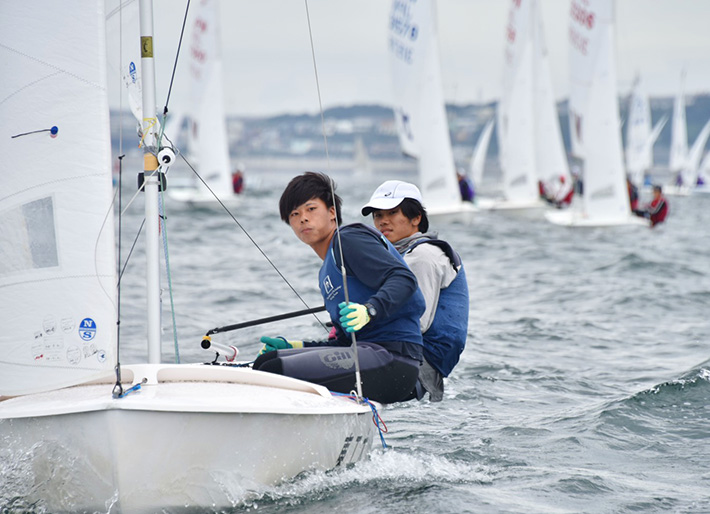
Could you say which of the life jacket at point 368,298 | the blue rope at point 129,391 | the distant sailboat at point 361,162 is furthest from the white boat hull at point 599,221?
the distant sailboat at point 361,162

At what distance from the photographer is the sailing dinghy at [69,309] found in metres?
2.24

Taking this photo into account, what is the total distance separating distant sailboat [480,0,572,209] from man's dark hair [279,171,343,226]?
49.2ft

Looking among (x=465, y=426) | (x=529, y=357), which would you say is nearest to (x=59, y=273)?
(x=465, y=426)

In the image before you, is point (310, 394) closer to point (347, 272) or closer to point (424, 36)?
point (347, 272)

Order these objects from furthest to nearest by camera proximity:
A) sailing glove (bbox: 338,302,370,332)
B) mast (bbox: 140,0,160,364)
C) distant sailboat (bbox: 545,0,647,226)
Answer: distant sailboat (bbox: 545,0,647,226) < mast (bbox: 140,0,160,364) < sailing glove (bbox: 338,302,370,332)

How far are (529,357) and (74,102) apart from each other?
11.1ft

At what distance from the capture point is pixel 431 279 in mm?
2879

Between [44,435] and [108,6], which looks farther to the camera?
[108,6]

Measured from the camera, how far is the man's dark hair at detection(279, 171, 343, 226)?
2.68 meters

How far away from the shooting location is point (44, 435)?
7.38ft

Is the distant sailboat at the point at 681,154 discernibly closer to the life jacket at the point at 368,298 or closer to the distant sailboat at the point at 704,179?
the distant sailboat at the point at 704,179

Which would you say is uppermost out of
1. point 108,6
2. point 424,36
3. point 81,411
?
point 424,36

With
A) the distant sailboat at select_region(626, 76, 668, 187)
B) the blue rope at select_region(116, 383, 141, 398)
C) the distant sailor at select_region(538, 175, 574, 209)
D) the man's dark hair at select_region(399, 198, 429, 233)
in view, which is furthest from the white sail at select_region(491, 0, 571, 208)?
the blue rope at select_region(116, 383, 141, 398)

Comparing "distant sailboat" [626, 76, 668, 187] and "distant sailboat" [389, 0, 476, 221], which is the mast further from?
"distant sailboat" [626, 76, 668, 187]
